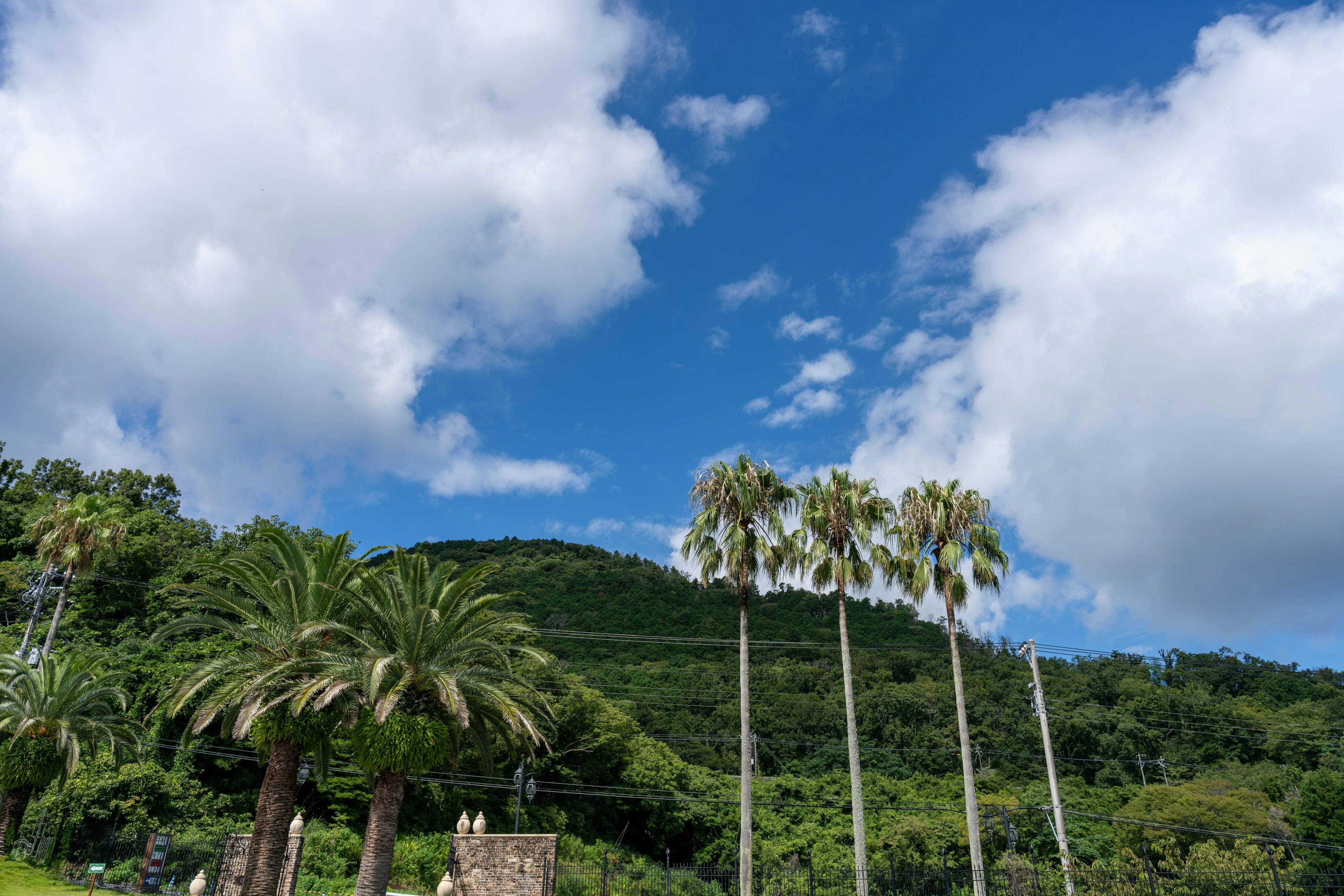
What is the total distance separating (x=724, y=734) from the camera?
7156 cm

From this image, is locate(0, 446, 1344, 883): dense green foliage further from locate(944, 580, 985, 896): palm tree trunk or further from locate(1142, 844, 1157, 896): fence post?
locate(1142, 844, 1157, 896): fence post

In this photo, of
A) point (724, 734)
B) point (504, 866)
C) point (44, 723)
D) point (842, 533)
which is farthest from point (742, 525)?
point (724, 734)

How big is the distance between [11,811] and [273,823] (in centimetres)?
1382

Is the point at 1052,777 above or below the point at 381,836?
above

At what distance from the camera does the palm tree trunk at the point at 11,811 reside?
26094 mm

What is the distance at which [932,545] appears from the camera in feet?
95.7

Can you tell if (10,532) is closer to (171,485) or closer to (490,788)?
(171,485)

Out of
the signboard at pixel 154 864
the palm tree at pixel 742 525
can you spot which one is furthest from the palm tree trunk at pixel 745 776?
the signboard at pixel 154 864

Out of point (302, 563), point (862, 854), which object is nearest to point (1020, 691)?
point (862, 854)

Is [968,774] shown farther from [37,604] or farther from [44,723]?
[37,604]

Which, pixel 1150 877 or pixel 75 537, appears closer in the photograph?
pixel 1150 877

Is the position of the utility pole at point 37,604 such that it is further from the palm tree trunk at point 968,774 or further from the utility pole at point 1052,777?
the utility pole at point 1052,777

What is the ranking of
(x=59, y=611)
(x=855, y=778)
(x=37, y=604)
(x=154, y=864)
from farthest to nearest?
1. (x=59, y=611)
2. (x=37, y=604)
3. (x=154, y=864)
4. (x=855, y=778)

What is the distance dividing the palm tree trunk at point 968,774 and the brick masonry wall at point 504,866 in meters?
12.4
